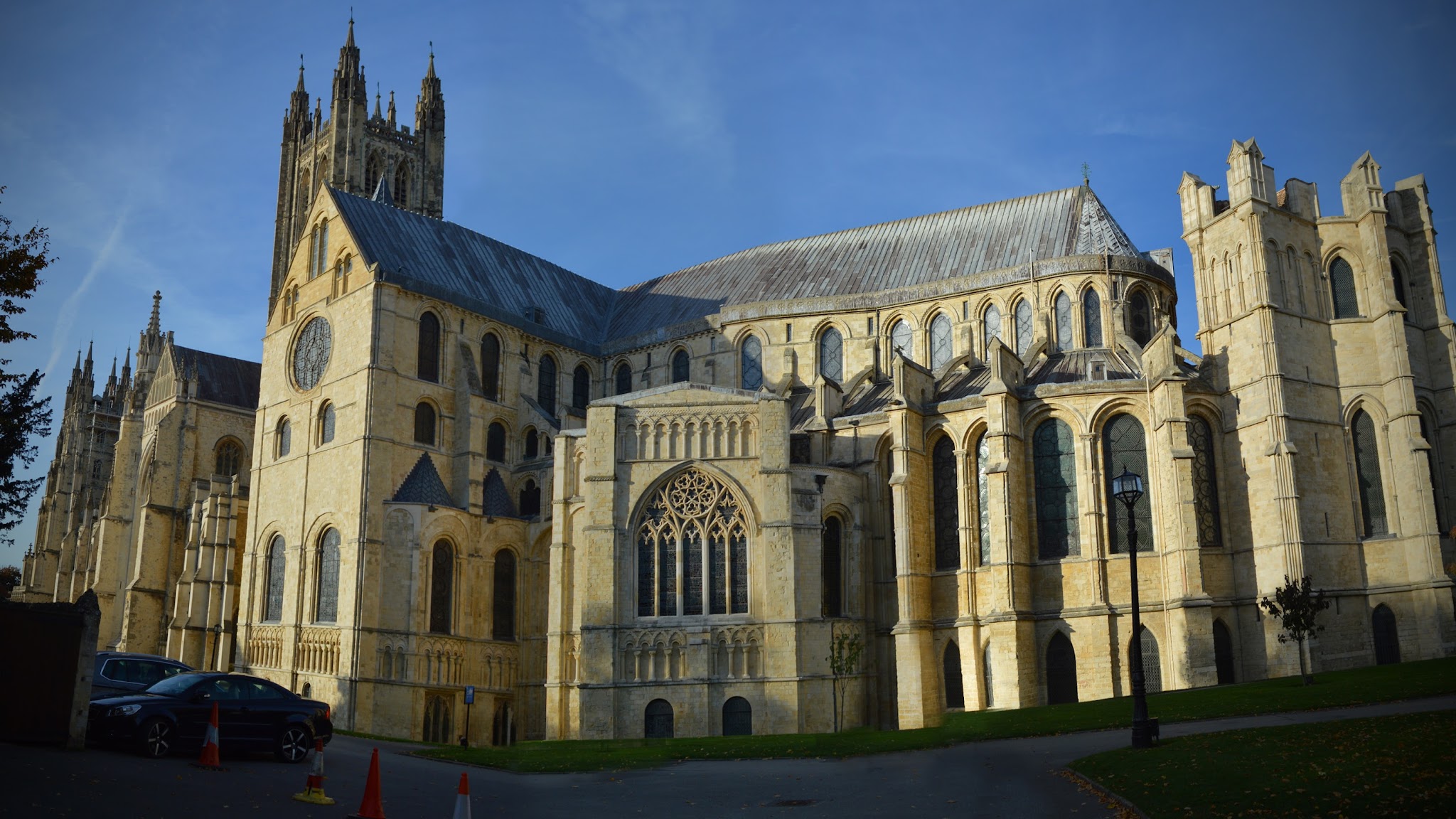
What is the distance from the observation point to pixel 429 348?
46.3m

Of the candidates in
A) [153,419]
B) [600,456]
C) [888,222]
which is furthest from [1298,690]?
[153,419]

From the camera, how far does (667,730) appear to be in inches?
1469

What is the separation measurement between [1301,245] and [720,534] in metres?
21.2

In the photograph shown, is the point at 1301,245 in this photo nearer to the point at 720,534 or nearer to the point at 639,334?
the point at 720,534

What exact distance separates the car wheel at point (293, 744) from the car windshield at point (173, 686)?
166 centimetres

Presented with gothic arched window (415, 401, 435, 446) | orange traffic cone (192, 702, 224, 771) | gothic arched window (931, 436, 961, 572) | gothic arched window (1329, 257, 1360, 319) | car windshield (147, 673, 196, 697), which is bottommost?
orange traffic cone (192, 702, 224, 771)

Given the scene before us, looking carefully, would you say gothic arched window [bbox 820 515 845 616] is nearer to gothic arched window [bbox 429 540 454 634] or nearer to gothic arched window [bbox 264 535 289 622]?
gothic arched window [bbox 429 540 454 634]

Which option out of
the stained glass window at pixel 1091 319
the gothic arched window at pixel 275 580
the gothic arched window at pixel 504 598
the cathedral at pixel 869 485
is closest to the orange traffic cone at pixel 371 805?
the cathedral at pixel 869 485

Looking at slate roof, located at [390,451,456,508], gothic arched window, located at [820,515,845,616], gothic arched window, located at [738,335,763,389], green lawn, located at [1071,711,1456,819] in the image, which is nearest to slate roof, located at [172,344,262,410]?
slate roof, located at [390,451,456,508]

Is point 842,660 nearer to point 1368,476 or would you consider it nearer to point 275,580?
point 1368,476

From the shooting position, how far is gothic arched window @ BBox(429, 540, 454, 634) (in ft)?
141

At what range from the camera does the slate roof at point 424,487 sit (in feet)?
141

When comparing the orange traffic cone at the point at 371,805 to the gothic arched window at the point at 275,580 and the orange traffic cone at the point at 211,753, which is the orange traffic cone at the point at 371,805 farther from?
the gothic arched window at the point at 275,580

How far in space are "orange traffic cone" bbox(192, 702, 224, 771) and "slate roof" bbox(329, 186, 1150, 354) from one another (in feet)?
93.6
